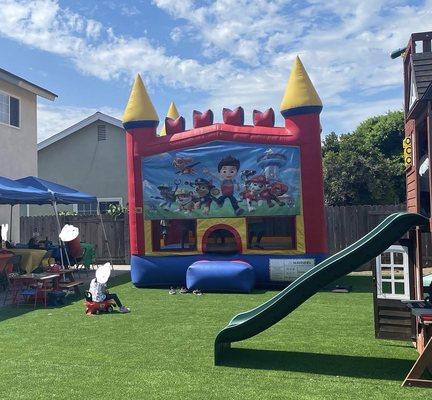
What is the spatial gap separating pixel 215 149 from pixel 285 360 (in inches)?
275

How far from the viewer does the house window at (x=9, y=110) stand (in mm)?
16172

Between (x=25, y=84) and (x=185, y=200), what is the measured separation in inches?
328

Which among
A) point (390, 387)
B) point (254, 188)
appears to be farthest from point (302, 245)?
point (390, 387)

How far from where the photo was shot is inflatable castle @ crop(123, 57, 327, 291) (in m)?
11.3

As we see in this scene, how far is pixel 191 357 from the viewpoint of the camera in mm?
5832

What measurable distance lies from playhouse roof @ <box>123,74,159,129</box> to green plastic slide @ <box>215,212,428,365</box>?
7.73m

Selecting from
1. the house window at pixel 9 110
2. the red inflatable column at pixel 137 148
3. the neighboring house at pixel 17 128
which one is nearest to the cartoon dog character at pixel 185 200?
the red inflatable column at pixel 137 148

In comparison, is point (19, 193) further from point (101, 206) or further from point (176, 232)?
point (101, 206)

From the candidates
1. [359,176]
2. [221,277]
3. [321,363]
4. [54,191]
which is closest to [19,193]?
[54,191]

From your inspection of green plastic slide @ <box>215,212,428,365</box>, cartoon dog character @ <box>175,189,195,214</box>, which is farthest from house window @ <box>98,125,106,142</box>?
green plastic slide @ <box>215,212,428,365</box>

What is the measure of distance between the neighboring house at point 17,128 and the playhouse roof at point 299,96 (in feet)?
31.5

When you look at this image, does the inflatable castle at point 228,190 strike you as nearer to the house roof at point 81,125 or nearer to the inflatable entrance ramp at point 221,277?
the inflatable entrance ramp at point 221,277

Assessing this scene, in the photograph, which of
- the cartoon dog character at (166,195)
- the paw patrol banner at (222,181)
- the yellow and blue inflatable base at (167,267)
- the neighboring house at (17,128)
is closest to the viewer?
the paw patrol banner at (222,181)

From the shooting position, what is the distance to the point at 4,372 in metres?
5.41
